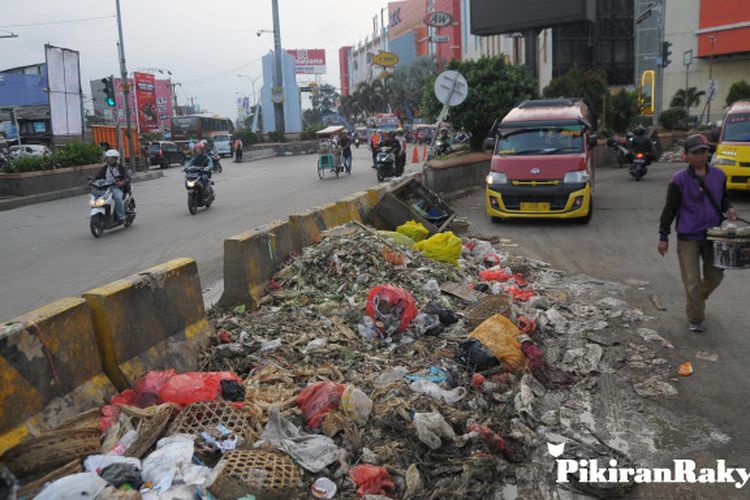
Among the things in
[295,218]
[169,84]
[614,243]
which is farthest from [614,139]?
[169,84]

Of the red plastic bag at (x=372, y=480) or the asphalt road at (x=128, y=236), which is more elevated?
the asphalt road at (x=128, y=236)

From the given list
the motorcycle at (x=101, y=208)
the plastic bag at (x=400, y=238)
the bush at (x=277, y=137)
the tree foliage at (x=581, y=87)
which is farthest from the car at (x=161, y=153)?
the plastic bag at (x=400, y=238)

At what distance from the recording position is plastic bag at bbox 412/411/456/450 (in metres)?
3.96

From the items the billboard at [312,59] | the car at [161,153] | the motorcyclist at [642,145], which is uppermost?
the billboard at [312,59]

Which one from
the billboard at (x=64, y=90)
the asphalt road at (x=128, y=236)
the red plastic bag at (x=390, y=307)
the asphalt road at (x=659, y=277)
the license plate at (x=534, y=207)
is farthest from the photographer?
the billboard at (x=64, y=90)

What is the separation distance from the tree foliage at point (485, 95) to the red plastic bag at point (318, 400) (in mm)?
17774

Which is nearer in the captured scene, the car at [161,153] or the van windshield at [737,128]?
the van windshield at [737,128]

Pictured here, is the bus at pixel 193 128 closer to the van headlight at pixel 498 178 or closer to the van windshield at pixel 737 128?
the van headlight at pixel 498 178

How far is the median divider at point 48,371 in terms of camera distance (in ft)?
11.9

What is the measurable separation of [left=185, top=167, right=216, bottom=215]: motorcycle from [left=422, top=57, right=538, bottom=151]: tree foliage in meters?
8.67

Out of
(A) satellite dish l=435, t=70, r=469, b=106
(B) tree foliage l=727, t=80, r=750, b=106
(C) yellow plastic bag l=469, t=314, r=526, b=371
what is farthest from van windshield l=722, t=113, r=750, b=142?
(B) tree foliage l=727, t=80, r=750, b=106

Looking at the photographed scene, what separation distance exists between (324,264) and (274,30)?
42100 millimetres

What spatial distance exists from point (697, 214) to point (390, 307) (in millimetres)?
3109

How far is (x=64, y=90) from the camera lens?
99.1 feet
